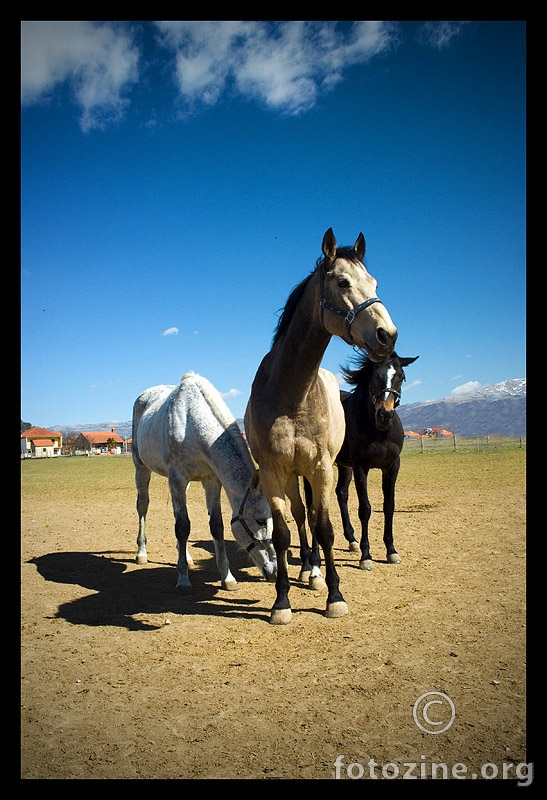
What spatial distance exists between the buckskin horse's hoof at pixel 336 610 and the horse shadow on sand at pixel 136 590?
2.14ft

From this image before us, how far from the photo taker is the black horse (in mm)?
6715

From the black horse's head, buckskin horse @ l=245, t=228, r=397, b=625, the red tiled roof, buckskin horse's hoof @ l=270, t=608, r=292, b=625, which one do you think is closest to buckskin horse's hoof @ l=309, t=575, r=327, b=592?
buckskin horse @ l=245, t=228, r=397, b=625

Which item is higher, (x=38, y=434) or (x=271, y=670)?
(x=38, y=434)

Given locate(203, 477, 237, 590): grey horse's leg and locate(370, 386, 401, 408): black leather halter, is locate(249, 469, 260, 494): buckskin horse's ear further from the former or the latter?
locate(370, 386, 401, 408): black leather halter

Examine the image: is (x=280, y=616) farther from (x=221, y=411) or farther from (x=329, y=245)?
(x=329, y=245)

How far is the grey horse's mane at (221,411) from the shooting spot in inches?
228

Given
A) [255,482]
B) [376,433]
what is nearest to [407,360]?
[376,433]

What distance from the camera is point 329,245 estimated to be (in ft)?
14.6

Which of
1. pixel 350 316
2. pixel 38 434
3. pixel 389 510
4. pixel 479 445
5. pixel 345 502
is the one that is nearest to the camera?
pixel 350 316

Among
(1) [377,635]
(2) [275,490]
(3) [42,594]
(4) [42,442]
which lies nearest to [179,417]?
(2) [275,490]

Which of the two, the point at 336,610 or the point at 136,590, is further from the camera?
the point at 136,590

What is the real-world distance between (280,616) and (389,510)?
8.92 feet

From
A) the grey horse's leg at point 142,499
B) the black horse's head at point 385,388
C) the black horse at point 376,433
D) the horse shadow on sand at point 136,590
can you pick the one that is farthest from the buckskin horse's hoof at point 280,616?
the grey horse's leg at point 142,499
